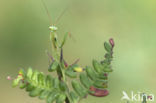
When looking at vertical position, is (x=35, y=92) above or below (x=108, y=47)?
below

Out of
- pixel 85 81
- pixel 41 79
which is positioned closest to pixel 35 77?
pixel 41 79

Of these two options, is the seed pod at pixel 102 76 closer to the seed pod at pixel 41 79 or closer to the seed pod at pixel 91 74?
the seed pod at pixel 91 74

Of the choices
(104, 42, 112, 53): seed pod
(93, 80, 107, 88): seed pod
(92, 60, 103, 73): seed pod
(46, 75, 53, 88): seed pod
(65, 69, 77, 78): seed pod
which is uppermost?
(104, 42, 112, 53): seed pod

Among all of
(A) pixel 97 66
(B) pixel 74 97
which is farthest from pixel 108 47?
(B) pixel 74 97

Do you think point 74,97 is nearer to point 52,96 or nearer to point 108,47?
point 52,96

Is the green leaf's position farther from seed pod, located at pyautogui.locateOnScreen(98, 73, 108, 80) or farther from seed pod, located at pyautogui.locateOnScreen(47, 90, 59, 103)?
seed pod, located at pyautogui.locateOnScreen(98, 73, 108, 80)

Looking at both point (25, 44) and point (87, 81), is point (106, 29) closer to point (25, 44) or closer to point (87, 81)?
point (25, 44)

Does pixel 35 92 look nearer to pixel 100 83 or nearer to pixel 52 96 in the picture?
pixel 52 96

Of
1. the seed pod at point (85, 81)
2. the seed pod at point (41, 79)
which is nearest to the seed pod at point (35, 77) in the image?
the seed pod at point (41, 79)

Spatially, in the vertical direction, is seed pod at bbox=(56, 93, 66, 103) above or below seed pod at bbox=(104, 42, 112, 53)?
below

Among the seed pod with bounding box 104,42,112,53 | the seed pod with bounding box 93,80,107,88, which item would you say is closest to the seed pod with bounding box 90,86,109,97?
the seed pod with bounding box 93,80,107,88

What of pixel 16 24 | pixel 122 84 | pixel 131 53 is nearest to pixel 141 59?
pixel 131 53
